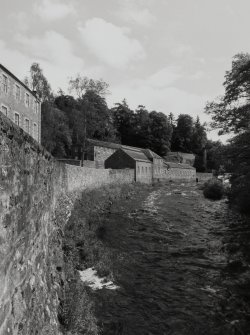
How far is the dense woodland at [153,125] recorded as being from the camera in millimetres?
18578

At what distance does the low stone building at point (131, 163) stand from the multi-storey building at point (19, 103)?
61.1 ft

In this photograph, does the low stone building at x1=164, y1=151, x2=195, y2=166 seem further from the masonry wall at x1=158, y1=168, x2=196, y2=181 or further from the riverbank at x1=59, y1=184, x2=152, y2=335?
the riverbank at x1=59, y1=184, x2=152, y2=335

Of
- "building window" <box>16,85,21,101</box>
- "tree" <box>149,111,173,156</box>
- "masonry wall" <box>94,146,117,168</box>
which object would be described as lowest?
"masonry wall" <box>94,146,117,168</box>

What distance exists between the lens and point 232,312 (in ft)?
27.8

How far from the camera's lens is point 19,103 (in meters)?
29.5

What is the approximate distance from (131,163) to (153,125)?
37.8 meters

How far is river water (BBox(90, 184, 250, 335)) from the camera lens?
7.92 meters

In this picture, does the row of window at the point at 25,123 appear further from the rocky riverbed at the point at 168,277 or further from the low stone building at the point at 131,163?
the low stone building at the point at 131,163

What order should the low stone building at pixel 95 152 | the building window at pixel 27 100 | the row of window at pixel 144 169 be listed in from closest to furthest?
the building window at pixel 27 100, the row of window at pixel 144 169, the low stone building at pixel 95 152

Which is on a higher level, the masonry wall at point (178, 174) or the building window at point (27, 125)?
the building window at point (27, 125)

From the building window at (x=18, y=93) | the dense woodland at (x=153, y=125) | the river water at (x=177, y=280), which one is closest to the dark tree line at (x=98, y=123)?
the dense woodland at (x=153, y=125)

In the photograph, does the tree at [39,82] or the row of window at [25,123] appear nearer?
the row of window at [25,123]

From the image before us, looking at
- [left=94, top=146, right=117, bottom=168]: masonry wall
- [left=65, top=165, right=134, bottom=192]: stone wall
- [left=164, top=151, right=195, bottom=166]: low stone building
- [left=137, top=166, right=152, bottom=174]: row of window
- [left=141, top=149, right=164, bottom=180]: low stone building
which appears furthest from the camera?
[left=164, top=151, right=195, bottom=166]: low stone building

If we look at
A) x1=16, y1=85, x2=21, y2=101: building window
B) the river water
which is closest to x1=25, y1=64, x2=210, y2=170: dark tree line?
the river water
